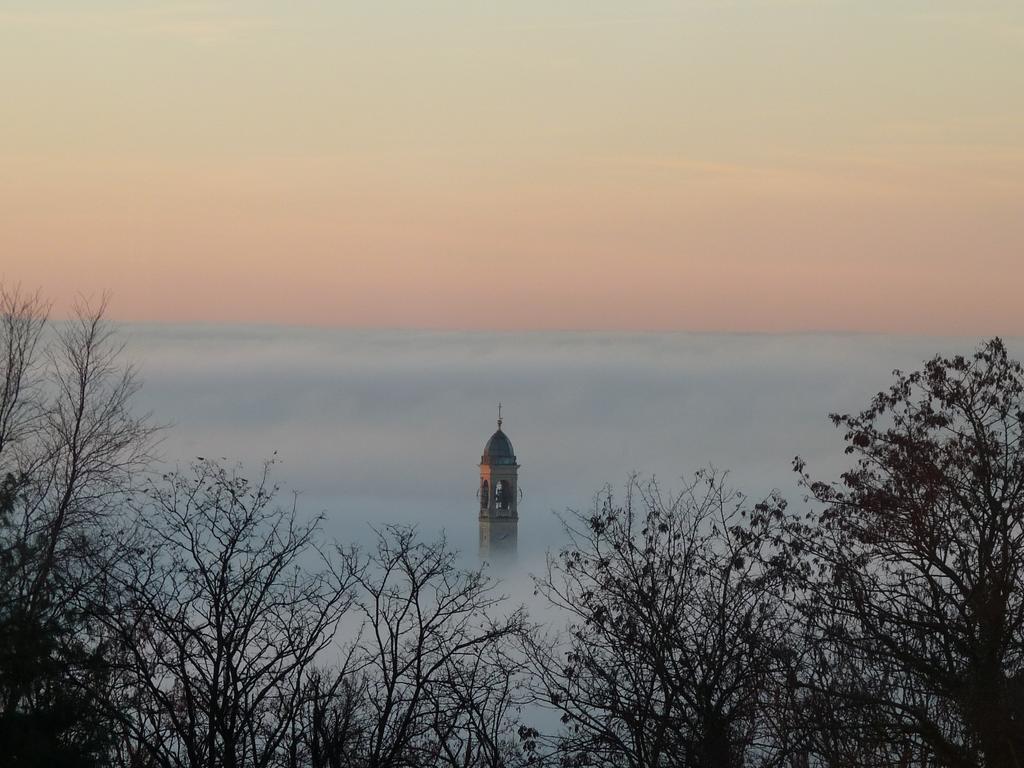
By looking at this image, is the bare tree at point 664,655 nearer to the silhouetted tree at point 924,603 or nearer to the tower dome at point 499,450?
the silhouetted tree at point 924,603

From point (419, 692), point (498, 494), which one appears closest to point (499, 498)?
point (498, 494)

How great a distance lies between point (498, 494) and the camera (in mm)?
181750

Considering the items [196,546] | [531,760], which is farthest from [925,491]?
[196,546]

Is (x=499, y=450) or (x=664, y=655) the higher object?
(x=499, y=450)

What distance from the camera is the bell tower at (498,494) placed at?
174625 mm

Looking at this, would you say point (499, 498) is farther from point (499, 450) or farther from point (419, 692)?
point (419, 692)

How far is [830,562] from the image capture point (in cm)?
2305

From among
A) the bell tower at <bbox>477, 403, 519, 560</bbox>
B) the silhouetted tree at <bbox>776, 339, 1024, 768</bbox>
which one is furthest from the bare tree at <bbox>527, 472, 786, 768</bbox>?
the bell tower at <bbox>477, 403, 519, 560</bbox>

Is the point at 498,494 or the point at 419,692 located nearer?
the point at 419,692

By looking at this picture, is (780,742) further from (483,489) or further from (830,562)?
(483,489)

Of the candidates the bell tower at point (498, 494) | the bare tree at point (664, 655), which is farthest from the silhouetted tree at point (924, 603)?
the bell tower at point (498, 494)

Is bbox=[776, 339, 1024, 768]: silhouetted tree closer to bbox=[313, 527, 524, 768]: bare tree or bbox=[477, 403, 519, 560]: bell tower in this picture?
bbox=[313, 527, 524, 768]: bare tree

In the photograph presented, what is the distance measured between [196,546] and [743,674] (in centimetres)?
820

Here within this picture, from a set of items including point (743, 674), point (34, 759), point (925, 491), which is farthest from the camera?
point (925, 491)
